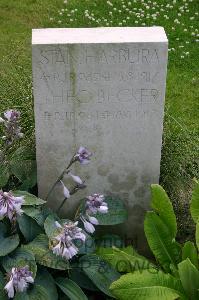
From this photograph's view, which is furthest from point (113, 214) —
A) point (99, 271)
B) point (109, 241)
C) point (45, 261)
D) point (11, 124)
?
point (11, 124)

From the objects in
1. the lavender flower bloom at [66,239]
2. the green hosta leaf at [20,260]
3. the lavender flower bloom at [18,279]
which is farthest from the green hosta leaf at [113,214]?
the lavender flower bloom at [18,279]

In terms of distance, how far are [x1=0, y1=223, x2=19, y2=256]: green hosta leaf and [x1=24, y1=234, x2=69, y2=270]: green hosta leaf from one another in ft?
A: 0.29

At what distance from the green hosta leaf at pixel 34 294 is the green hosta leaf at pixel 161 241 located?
83 centimetres

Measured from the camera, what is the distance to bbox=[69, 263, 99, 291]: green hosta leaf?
4.24 meters

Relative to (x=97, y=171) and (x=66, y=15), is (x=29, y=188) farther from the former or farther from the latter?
(x=66, y=15)

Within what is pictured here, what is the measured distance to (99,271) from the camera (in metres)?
4.21

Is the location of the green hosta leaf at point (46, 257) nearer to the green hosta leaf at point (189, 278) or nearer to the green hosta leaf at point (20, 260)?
the green hosta leaf at point (20, 260)

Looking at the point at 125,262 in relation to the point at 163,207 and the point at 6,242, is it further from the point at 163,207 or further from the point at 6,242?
the point at 6,242

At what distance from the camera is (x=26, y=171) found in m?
4.77

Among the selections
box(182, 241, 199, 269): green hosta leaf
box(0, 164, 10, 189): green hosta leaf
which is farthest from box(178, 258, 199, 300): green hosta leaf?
box(0, 164, 10, 189): green hosta leaf

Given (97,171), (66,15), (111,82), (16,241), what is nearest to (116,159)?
(97,171)

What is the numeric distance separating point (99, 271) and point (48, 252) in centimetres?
37

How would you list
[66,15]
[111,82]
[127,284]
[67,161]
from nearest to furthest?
[127,284]
[111,82]
[67,161]
[66,15]

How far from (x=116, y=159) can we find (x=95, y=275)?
2.91 ft
